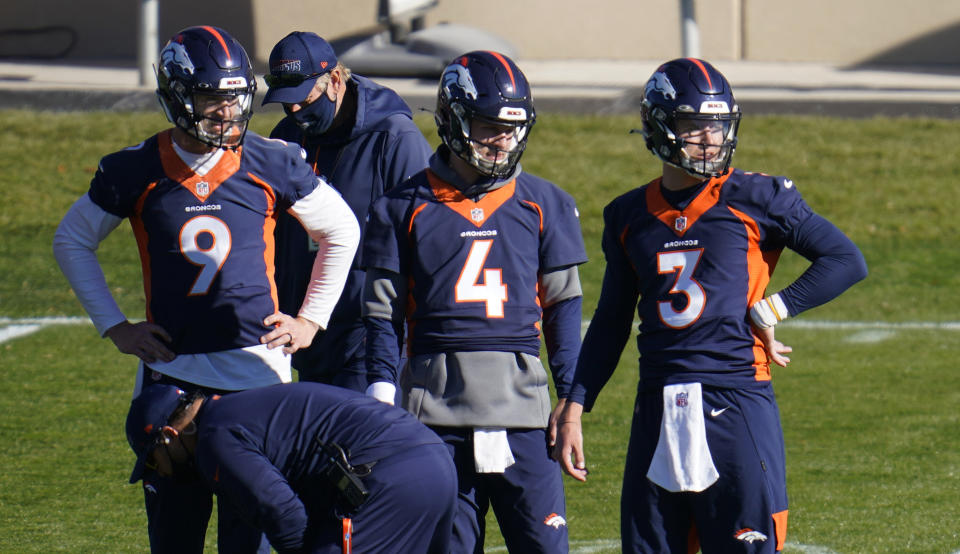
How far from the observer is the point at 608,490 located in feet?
21.8

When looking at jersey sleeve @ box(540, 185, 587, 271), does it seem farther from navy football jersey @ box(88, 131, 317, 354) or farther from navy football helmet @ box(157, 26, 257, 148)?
navy football helmet @ box(157, 26, 257, 148)

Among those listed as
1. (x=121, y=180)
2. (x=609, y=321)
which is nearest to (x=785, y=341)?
(x=609, y=321)

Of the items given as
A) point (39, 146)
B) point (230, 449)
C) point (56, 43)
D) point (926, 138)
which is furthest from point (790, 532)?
point (56, 43)

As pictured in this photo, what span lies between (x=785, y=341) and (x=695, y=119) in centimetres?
581

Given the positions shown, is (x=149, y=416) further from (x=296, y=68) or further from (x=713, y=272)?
(x=296, y=68)

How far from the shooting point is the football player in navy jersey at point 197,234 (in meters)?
4.26

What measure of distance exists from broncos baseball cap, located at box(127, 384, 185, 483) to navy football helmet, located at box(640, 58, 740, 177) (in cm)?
160

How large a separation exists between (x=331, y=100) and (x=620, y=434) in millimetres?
3025

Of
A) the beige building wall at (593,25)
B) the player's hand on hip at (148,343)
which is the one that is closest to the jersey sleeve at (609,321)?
the player's hand on hip at (148,343)

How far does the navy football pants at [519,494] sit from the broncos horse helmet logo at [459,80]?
104 centimetres

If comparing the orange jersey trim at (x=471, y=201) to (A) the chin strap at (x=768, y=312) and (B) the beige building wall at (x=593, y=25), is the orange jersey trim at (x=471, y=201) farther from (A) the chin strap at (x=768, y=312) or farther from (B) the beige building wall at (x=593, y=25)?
(B) the beige building wall at (x=593, y=25)

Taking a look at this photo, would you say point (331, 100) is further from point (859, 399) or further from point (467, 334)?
point (859, 399)

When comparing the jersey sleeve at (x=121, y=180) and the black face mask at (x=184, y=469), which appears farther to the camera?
the jersey sleeve at (x=121, y=180)

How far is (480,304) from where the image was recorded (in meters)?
4.31
